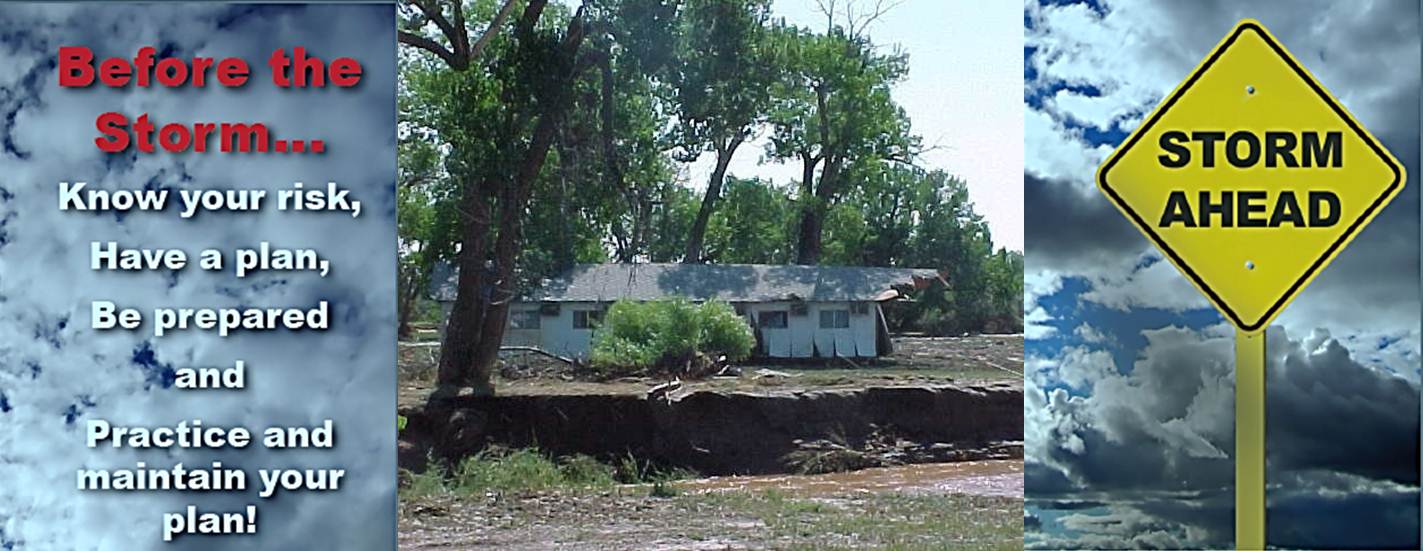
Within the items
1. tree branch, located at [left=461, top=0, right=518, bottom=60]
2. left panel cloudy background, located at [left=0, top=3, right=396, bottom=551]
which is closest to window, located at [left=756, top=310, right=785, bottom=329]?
tree branch, located at [left=461, top=0, right=518, bottom=60]

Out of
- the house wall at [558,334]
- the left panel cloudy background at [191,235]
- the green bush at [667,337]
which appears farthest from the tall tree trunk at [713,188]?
the left panel cloudy background at [191,235]

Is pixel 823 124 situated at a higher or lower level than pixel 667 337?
higher

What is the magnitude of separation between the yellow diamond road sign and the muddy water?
5.80m

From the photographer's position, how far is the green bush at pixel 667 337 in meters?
10.0

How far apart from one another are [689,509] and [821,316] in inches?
63.2

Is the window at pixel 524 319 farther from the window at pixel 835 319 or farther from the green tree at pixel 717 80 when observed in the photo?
the window at pixel 835 319

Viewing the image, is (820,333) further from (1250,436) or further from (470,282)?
(1250,436)

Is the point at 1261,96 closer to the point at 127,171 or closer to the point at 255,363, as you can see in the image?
the point at 255,363

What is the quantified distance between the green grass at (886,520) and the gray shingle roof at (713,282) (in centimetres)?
137

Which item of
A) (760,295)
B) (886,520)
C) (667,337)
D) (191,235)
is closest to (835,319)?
(760,295)

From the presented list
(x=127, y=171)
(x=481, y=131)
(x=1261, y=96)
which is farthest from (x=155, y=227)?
(x=481, y=131)

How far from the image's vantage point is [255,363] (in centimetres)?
539

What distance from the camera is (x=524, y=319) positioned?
33.0 feet

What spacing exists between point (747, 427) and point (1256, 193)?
21.9 ft
